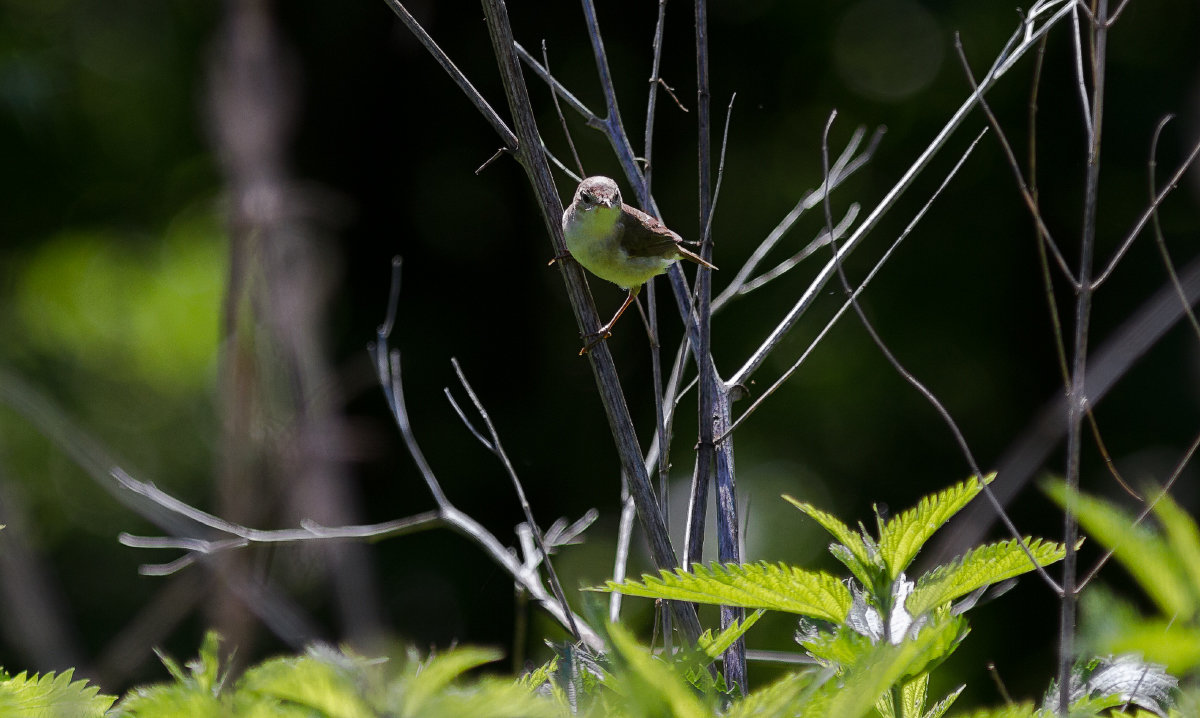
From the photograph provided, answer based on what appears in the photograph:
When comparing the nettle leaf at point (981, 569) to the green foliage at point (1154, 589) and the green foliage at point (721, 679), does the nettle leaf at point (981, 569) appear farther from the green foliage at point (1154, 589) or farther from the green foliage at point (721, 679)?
the green foliage at point (1154, 589)

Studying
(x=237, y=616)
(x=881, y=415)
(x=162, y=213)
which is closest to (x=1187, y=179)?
(x=881, y=415)

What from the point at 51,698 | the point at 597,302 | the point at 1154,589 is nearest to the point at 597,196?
the point at 51,698

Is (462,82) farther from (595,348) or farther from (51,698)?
(51,698)

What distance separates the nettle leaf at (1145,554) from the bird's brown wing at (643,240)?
1.08m

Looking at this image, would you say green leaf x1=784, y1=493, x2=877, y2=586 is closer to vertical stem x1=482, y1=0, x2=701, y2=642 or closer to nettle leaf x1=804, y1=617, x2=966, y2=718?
nettle leaf x1=804, y1=617, x2=966, y2=718

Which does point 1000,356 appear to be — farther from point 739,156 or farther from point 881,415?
point 739,156

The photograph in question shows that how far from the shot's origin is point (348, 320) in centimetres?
463

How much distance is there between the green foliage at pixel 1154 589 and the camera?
1.67ft

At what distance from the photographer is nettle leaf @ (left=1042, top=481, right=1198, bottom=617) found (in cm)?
53

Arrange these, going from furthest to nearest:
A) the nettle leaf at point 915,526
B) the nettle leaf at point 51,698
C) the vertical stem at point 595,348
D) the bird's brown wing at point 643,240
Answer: the bird's brown wing at point 643,240 → the vertical stem at point 595,348 → the nettle leaf at point 915,526 → the nettle leaf at point 51,698

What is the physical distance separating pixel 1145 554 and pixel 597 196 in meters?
1.47

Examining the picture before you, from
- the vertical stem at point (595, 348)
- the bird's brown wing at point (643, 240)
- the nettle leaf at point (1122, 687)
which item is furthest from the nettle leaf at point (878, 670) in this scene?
the bird's brown wing at point (643, 240)

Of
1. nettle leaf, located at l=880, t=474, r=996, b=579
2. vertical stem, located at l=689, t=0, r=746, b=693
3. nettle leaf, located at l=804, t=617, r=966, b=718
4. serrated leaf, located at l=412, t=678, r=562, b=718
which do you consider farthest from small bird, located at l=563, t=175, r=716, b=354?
serrated leaf, located at l=412, t=678, r=562, b=718

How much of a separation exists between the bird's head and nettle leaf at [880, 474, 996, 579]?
45.6 inches
